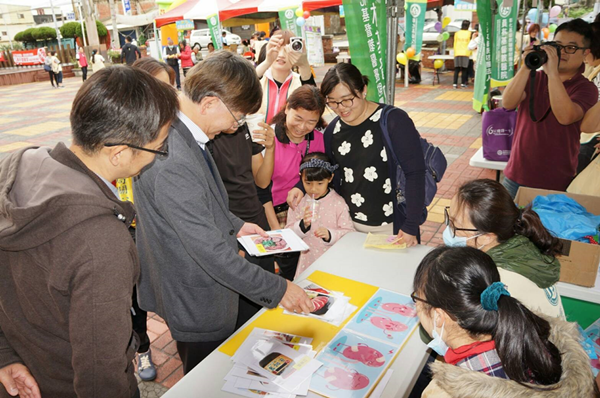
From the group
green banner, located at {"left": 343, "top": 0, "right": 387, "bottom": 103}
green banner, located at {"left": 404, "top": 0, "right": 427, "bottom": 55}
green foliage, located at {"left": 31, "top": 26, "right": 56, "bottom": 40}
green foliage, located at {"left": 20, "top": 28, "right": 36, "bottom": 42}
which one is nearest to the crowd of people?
green banner, located at {"left": 343, "top": 0, "right": 387, "bottom": 103}

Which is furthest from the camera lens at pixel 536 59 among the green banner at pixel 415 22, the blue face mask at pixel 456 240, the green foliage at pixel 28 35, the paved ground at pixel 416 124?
the green foliage at pixel 28 35

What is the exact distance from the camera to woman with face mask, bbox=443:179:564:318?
5.33 feet

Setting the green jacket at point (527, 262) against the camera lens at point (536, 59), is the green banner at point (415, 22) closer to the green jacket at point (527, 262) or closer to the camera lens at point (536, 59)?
the camera lens at point (536, 59)

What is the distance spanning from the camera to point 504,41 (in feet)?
18.7

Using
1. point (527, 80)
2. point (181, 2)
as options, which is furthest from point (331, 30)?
point (527, 80)

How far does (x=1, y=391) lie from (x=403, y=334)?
141 centimetres

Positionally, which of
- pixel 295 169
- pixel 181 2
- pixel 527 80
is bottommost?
pixel 295 169

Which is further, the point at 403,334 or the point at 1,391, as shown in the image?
the point at 403,334

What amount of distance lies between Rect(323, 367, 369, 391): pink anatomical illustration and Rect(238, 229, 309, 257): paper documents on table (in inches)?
25.5

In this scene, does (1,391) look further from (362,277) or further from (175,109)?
(362,277)

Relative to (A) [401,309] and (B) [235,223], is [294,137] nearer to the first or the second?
(B) [235,223]

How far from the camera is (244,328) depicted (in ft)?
5.74

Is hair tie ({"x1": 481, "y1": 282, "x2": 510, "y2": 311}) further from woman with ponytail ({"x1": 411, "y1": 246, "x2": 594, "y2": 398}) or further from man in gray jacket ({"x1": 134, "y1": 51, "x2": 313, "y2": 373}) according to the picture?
man in gray jacket ({"x1": 134, "y1": 51, "x2": 313, "y2": 373})

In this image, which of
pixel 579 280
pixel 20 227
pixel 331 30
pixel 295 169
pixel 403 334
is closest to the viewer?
pixel 20 227
